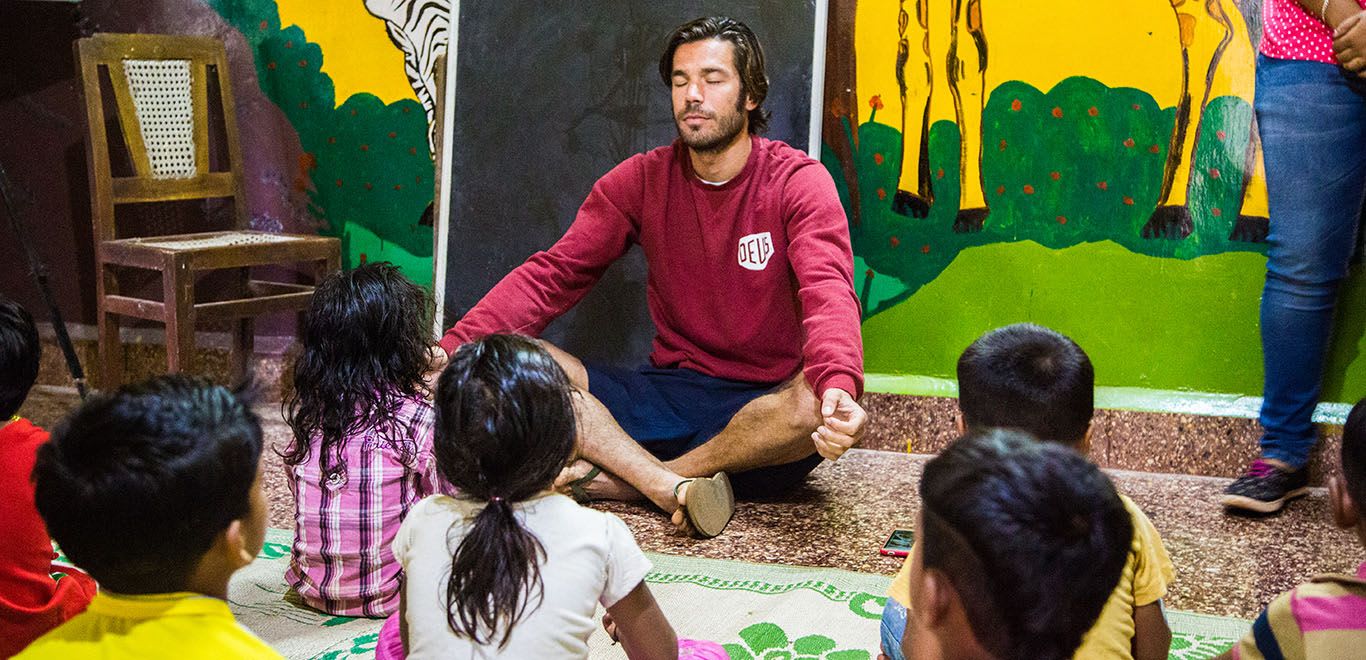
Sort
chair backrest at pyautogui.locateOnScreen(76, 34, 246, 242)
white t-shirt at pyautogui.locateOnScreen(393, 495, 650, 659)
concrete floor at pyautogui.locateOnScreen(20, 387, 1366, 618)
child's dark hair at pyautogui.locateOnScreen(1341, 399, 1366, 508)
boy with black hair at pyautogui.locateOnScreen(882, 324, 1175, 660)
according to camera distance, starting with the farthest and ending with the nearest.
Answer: chair backrest at pyautogui.locateOnScreen(76, 34, 246, 242)
concrete floor at pyautogui.locateOnScreen(20, 387, 1366, 618)
boy with black hair at pyautogui.locateOnScreen(882, 324, 1175, 660)
white t-shirt at pyautogui.locateOnScreen(393, 495, 650, 659)
child's dark hair at pyautogui.locateOnScreen(1341, 399, 1366, 508)

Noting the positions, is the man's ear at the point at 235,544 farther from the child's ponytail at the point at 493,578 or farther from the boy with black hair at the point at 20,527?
the boy with black hair at the point at 20,527

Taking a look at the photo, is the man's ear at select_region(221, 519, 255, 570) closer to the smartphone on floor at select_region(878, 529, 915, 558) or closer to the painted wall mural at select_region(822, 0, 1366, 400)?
the smartphone on floor at select_region(878, 529, 915, 558)

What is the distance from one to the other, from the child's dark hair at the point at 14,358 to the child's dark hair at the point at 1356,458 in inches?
68.1

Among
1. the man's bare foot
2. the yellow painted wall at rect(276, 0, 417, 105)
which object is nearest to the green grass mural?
the man's bare foot

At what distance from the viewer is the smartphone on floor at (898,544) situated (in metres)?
2.62

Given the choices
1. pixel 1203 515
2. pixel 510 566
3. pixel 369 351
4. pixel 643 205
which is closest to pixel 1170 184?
pixel 1203 515

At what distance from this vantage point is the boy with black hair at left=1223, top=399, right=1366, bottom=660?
4.21 feet

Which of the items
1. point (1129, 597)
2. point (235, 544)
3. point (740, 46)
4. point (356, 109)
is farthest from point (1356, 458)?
point (356, 109)

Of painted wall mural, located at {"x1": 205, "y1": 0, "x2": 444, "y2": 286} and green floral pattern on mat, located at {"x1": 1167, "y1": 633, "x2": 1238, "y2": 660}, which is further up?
painted wall mural, located at {"x1": 205, "y1": 0, "x2": 444, "y2": 286}

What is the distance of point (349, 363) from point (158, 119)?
1894 millimetres

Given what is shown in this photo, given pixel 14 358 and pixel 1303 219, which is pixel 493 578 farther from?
pixel 1303 219

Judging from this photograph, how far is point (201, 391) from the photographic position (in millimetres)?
1271

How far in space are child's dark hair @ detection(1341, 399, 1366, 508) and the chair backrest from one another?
3193 millimetres

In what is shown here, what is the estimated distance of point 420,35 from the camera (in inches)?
148
